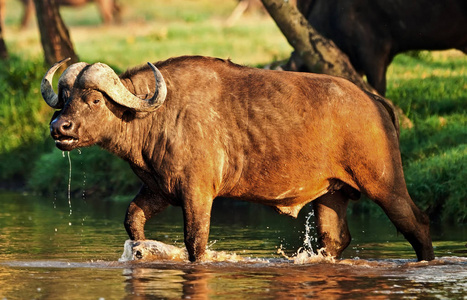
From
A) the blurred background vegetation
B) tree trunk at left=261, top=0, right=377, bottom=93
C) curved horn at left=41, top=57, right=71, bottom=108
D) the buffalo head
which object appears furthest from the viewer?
tree trunk at left=261, top=0, right=377, bottom=93

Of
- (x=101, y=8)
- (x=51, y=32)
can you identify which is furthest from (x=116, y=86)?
(x=101, y=8)

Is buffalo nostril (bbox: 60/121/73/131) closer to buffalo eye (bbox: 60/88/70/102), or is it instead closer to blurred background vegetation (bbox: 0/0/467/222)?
buffalo eye (bbox: 60/88/70/102)

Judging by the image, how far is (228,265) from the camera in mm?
10367

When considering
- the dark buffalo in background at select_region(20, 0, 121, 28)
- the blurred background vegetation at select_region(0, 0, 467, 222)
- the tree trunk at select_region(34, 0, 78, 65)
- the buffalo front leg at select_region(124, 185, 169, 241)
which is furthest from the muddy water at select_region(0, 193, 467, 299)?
the dark buffalo in background at select_region(20, 0, 121, 28)

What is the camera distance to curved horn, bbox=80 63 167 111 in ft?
33.0

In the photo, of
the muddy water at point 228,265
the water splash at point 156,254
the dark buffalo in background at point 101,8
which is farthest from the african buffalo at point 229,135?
the dark buffalo in background at point 101,8

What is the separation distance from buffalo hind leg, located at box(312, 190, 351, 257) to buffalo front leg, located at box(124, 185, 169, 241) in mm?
1550

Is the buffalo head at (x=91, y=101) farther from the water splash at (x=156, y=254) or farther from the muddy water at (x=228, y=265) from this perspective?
the muddy water at (x=228, y=265)

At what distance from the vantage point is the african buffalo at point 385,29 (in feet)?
55.5

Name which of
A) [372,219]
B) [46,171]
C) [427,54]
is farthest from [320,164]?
[427,54]

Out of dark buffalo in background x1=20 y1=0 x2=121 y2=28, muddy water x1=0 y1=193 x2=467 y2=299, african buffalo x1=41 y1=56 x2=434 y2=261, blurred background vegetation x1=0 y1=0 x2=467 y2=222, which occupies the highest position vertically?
dark buffalo in background x1=20 y1=0 x2=121 y2=28

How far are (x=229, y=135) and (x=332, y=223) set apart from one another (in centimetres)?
149

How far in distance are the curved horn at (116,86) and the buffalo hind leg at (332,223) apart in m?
2.09

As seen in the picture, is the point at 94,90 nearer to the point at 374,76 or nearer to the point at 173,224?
the point at 173,224
